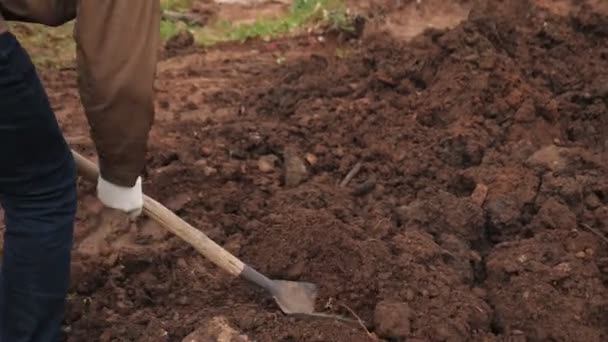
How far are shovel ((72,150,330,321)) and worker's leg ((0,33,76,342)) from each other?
0.50m

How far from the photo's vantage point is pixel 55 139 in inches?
123

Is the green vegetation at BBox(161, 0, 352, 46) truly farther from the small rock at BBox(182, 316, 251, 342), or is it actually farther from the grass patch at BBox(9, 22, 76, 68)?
the small rock at BBox(182, 316, 251, 342)

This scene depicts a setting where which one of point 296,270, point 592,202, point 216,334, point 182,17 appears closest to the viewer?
point 216,334

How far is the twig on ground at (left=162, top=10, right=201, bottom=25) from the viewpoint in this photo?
670cm

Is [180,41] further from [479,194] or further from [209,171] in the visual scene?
[479,194]

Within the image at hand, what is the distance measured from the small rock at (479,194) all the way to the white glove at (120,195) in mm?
1720

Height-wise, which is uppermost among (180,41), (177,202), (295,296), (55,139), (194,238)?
(55,139)

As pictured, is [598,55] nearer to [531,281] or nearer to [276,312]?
[531,281]

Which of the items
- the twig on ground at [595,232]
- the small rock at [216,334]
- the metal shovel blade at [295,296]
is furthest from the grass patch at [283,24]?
the small rock at [216,334]

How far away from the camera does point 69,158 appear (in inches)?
128

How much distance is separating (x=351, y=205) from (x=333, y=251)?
1.70ft

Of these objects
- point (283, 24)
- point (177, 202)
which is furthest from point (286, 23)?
point (177, 202)

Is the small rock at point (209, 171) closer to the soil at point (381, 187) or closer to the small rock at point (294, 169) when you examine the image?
the soil at point (381, 187)

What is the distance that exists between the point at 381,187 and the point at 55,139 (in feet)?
6.35
